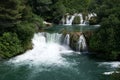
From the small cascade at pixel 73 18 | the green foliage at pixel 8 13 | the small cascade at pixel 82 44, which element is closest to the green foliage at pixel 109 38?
the small cascade at pixel 82 44

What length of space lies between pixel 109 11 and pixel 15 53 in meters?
9.56

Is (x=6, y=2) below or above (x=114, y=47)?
above

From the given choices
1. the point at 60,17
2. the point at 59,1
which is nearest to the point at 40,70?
the point at 60,17

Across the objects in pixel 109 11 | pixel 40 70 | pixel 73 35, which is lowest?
pixel 40 70

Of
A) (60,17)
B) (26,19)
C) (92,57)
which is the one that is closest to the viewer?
(92,57)

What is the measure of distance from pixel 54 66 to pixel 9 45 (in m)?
5.13

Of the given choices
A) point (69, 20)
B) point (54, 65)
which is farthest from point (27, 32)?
point (69, 20)

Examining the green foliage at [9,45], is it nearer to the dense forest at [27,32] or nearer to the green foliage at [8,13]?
the dense forest at [27,32]

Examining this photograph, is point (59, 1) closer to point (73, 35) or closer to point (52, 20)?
point (52, 20)

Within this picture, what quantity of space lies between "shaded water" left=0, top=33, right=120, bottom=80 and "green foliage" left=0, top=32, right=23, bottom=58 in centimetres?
69

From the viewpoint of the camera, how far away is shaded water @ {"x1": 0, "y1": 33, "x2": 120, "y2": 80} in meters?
19.4

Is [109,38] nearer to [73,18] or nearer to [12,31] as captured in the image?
[12,31]

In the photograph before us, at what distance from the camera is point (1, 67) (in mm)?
21484

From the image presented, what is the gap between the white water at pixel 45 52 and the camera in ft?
75.4
